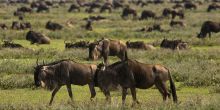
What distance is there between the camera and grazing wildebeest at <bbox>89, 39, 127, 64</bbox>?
22641 mm

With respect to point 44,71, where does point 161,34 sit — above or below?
below

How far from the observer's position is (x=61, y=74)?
16000mm

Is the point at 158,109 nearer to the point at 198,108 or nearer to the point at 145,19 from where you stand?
the point at 198,108

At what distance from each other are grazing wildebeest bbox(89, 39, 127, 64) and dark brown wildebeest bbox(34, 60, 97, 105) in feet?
20.6

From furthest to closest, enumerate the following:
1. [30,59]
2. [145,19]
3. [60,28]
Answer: [145,19], [60,28], [30,59]

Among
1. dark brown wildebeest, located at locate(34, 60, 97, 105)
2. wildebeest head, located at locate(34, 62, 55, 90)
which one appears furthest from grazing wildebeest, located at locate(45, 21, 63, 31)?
wildebeest head, located at locate(34, 62, 55, 90)

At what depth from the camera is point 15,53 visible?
94.3 feet

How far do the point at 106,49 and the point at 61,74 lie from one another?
23.0 feet

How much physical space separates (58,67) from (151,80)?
2786 millimetres

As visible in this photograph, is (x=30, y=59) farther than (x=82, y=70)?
Yes

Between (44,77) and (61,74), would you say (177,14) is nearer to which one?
(61,74)

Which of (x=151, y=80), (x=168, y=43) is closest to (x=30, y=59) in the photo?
(x=168, y=43)

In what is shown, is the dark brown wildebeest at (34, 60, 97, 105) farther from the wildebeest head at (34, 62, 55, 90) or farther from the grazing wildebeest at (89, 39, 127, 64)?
the grazing wildebeest at (89, 39, 127, 64)

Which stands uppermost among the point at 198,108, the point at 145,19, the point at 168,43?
the point at 198,108
